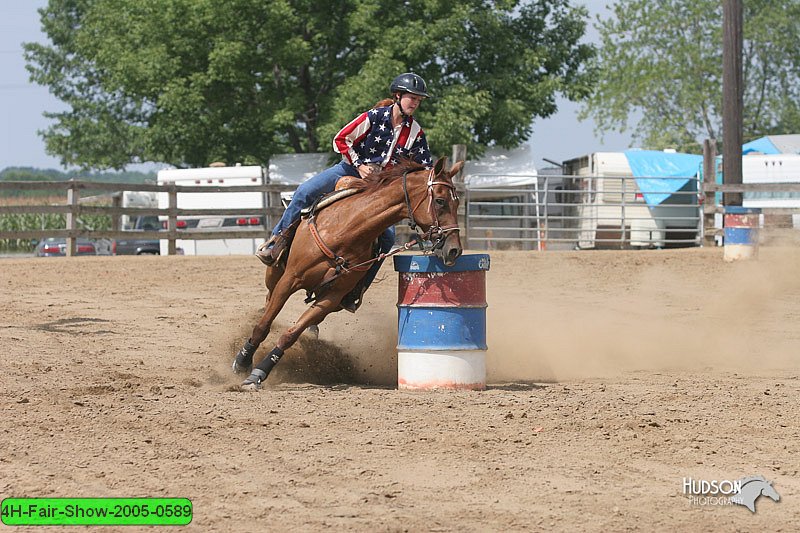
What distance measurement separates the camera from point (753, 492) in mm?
5109

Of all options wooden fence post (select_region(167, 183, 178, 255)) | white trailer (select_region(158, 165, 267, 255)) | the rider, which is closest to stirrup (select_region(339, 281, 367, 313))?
the rider

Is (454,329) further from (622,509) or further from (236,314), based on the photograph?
(236,314)

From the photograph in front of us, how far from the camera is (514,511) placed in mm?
4785

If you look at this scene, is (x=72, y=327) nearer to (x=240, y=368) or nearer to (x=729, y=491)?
(x=240, y=368)

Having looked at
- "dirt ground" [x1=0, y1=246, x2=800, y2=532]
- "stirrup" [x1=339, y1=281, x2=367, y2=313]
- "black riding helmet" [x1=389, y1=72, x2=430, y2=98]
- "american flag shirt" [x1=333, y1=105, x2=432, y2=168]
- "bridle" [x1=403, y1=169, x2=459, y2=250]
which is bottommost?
"dirt ground" [x1=0, y1=246, x2=800, y2=532]

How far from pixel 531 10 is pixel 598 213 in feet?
23.2

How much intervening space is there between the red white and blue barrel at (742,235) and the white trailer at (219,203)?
12.1 metres

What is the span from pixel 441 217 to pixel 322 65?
85.5 feet

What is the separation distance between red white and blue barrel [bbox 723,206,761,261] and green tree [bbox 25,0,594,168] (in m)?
11.1

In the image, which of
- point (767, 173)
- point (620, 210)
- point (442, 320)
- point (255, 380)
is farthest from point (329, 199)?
point (767, 173)

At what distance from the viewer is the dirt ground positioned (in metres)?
4.88

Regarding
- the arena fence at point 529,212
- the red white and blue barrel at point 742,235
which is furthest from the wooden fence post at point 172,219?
the red white and blue barrel at point 742,235

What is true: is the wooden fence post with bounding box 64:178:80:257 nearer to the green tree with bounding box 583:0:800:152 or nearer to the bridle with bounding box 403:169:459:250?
the bridle with bounding box 403:169:459:250

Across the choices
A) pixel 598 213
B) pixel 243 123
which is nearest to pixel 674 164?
pixel 598 213
